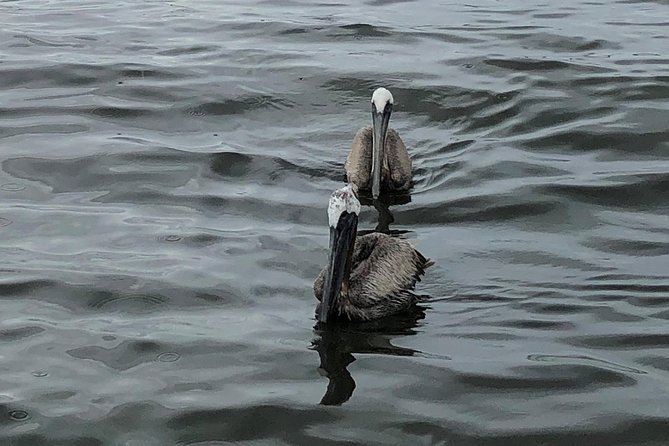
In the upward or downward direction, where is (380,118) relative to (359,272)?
upward

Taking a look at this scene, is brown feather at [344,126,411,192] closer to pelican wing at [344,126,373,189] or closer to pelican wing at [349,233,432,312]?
pelican wing at [344,126,373,189]

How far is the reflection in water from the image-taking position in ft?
21.3

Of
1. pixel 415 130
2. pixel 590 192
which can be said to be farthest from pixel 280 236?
pixel 415 130

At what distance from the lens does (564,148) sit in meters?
10.3

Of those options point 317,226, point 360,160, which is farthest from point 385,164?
point 317,226

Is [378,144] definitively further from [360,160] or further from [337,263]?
[337,263]

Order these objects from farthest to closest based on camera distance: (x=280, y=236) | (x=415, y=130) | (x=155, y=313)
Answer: (x=415, y=130) < (x=280, y=236) < (x=155, y=313)

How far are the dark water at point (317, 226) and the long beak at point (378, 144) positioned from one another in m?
0.39

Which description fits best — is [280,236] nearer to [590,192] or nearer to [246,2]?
[590,192]

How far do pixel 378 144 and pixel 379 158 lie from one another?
17 centimetres

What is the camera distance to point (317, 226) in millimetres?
8797

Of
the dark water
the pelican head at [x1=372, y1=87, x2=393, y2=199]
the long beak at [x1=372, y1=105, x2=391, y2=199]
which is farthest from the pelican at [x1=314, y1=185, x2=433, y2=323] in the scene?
the pelican head at [x1=372, y1=87, x2=393, y2=199]

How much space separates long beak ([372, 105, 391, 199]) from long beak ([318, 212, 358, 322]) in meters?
2.25

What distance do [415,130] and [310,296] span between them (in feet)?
12.9
